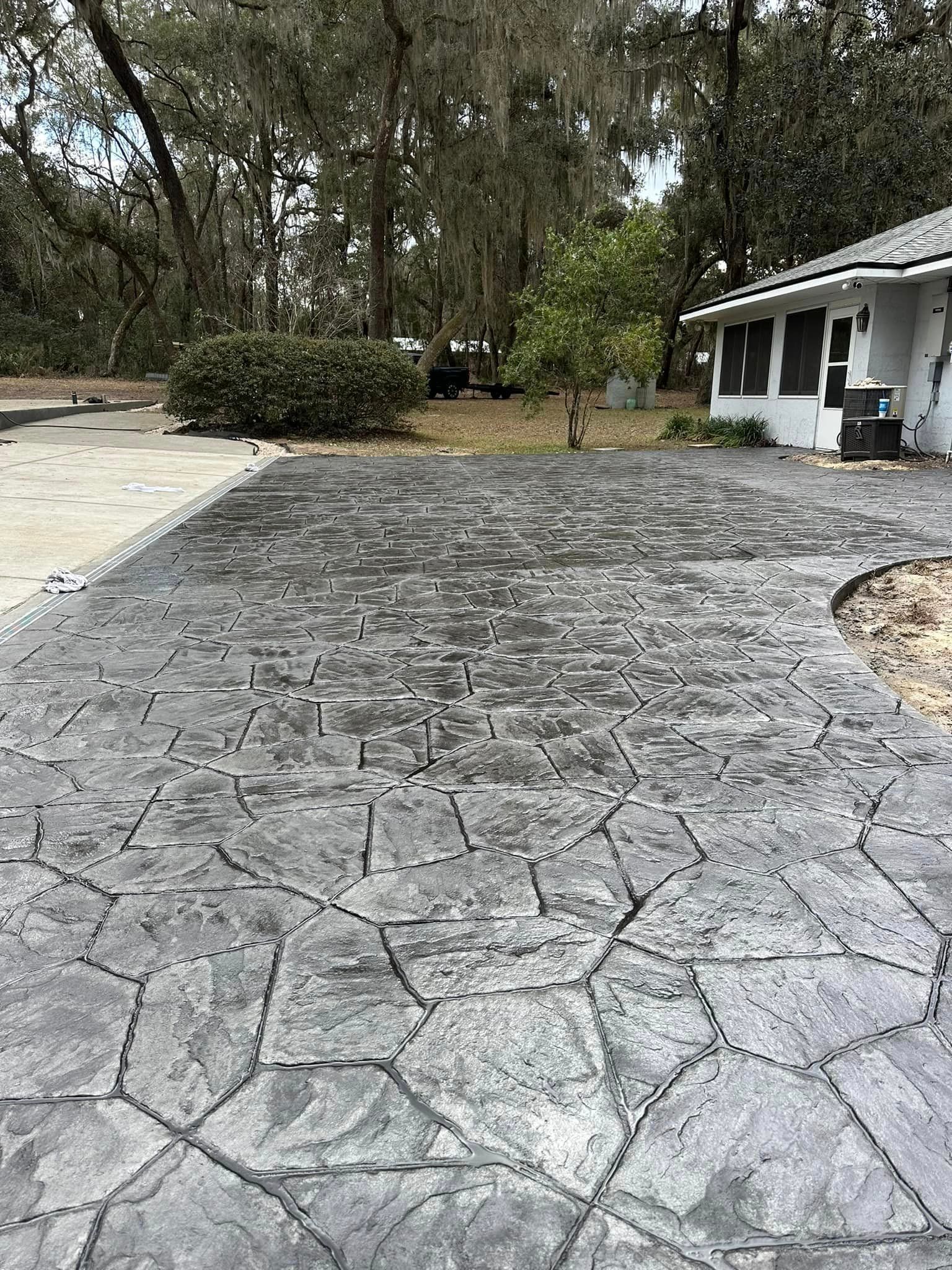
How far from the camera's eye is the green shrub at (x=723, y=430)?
16.6m

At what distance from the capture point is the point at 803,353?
1507cm

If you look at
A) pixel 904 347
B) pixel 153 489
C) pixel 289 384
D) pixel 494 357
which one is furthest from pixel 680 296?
pixel 153 489

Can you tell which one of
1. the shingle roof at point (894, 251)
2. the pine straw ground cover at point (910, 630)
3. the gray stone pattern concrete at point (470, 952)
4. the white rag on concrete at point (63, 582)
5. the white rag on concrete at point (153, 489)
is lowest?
the gray stone pattern concrete at point (470, 952)

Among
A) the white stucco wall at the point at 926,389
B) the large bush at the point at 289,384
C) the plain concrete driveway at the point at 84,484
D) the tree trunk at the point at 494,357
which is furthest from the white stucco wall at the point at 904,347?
the tree trunk at the point at 494,357

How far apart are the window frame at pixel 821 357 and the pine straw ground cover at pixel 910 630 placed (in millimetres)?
9179

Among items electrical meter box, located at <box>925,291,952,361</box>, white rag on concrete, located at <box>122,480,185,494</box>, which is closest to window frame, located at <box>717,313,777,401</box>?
electrical meter box, located at <box>925,291,952,361</box>

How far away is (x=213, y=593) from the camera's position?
5617 mm

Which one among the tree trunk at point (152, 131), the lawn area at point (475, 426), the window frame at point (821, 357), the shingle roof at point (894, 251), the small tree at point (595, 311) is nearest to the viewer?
the shingle roof at point (894, 251)

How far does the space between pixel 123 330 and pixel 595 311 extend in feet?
63.5

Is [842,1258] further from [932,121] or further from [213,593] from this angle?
[932,121]

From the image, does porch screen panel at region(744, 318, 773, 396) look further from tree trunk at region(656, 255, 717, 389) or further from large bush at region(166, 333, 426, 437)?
tree trunk at region(656, 255, 717, 389)

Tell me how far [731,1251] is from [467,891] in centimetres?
114

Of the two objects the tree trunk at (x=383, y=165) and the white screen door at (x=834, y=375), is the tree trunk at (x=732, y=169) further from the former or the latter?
the white screen door at (x=834, y=375)

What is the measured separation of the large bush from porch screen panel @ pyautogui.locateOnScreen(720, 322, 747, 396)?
6521mm
